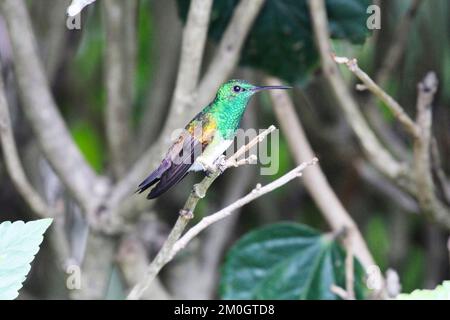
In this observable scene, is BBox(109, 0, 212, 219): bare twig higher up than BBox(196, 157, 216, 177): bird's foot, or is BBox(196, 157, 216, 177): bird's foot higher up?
BBox(109, 0, 212, 219): bare twig

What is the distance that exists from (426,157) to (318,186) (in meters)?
0.30

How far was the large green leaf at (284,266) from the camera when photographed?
73.1 inches

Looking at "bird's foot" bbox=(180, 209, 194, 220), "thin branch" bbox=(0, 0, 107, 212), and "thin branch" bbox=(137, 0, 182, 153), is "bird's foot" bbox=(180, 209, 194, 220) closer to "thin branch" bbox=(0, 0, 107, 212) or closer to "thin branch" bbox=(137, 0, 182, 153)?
"thin branch" bbox=(0, 0, 107, 212)

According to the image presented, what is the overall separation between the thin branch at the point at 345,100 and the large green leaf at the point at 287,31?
0.07 metres

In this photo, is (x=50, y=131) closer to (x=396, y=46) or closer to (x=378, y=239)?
(x=396, y=46)

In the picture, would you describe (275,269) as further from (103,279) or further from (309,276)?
(103,279)

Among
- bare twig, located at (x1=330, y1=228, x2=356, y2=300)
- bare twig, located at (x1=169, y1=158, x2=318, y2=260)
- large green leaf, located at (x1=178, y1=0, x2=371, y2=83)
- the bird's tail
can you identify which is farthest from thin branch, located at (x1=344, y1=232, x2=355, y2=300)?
the bird's tail

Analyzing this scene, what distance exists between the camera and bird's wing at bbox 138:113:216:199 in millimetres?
1045

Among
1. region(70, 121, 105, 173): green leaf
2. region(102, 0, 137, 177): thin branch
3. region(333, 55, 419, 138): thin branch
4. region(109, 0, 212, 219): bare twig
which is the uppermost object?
region(70, 121, 105, 173): green leaf

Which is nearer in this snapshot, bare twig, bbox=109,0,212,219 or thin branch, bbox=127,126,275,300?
thin branch, bbox=127,126,275,300

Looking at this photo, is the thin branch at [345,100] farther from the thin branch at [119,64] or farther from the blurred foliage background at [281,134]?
the thin branch at [119,64]

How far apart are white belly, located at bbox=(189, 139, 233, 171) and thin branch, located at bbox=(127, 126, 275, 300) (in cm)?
4

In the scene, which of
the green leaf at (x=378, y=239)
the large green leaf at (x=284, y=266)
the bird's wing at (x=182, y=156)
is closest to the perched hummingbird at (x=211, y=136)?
the bird's wing at (x=182, y=156)
